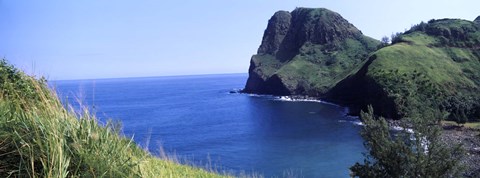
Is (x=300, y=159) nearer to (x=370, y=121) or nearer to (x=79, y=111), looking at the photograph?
(x=370, y=121)

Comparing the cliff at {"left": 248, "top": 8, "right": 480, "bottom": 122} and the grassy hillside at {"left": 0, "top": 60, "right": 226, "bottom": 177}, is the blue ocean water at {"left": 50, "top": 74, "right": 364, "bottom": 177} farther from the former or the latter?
the grassy hillside at {"left": 0, "top": 60, "right": 226, "bottom": 177}

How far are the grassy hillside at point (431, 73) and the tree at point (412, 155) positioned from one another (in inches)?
2104

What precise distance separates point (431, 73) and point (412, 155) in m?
98.8

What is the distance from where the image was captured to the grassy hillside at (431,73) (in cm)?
9488

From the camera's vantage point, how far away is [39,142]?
4.70m

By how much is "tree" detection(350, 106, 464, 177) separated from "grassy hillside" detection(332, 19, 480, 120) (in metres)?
53.4

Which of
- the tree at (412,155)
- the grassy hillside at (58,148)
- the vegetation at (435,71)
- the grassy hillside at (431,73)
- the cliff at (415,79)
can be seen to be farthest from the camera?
the cliff at (415,79)

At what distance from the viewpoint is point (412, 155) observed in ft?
83.7

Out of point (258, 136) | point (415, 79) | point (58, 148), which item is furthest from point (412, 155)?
point (415, 79)

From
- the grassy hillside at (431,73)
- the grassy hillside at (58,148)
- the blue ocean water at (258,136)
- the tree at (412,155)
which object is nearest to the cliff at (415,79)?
the grassy hillside at (431,73)

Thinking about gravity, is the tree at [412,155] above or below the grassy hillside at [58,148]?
below

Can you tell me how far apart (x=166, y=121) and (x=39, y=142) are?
8890 centimetres

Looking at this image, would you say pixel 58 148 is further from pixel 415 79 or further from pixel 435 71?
pixel 435 71

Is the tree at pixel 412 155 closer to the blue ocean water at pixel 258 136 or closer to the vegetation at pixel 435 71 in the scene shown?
the blue ocean water at pixel 258 136
